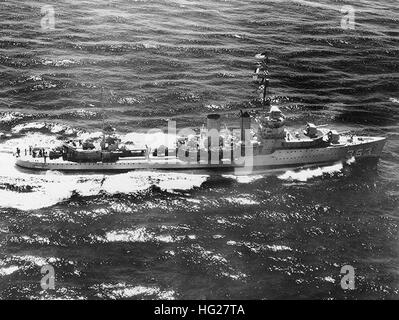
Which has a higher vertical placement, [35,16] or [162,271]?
[35,16]

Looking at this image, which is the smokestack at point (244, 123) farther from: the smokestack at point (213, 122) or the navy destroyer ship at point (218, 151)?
the smokestack at point (213, 122)

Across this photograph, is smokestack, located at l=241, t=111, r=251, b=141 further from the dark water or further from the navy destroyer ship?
the dark water

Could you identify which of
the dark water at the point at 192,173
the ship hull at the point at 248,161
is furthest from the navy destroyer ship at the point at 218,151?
the dark water at the point at 192,173

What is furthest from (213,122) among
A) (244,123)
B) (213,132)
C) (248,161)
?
(248,161)
